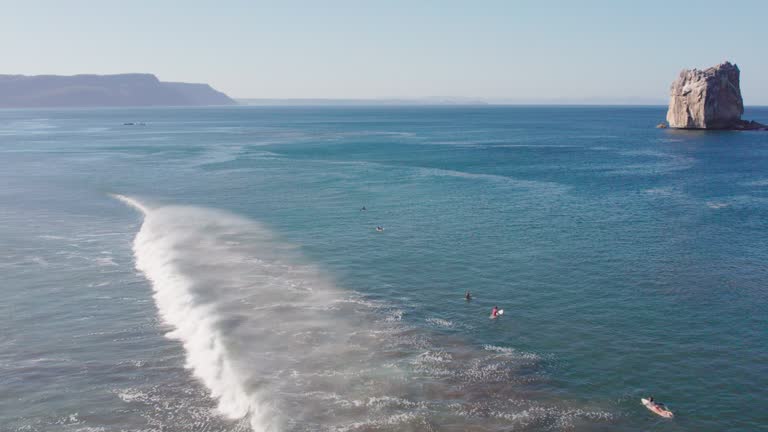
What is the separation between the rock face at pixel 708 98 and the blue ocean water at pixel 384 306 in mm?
84109

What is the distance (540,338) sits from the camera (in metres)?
37.8

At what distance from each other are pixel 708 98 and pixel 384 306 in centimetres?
15848

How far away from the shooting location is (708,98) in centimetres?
16725

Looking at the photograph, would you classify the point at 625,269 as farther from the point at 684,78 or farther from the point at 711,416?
the point at 684,78

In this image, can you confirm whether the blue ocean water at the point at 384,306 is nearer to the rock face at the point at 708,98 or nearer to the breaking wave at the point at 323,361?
the breaking wave at the point at 323,361

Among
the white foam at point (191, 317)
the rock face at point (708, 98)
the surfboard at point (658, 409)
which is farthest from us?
the rock face at point (708, 98)

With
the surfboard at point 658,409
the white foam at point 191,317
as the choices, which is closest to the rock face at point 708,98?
the white foam at point 191,317

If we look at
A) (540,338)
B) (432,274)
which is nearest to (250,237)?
(432,274)

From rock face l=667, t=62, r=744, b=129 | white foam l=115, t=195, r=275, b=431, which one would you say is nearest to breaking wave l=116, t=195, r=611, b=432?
white foam l=115, t=195, r=275, b=431

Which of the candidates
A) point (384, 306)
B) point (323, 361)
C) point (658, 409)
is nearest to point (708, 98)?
point (384, 306)

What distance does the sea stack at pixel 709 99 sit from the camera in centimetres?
16288

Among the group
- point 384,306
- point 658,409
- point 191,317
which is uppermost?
point 384,306

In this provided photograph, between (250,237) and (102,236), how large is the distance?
52.5ft

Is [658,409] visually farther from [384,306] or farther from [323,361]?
[384,306]
